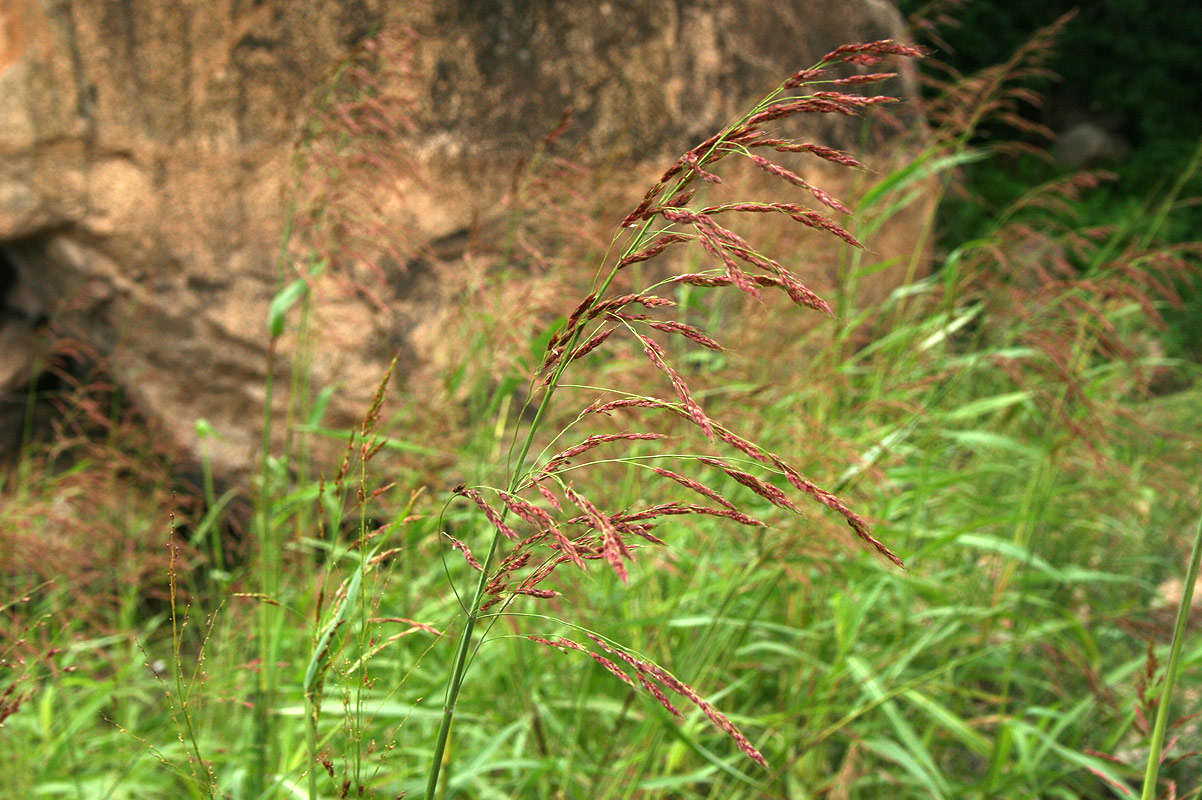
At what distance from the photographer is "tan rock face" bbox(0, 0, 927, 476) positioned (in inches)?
122

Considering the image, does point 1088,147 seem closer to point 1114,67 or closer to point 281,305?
point 1114,67

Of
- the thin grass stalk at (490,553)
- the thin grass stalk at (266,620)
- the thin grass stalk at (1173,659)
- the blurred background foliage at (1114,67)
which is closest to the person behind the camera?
the thin grass stalk at (490,553)

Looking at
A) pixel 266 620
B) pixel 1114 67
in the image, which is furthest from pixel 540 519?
pixel 1114 67

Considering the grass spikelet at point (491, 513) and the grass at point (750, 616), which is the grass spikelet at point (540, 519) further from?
the grass at point (750, 616)

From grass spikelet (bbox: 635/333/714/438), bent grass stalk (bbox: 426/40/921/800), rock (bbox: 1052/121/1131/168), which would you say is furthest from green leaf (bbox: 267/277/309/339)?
rock (bbox: 1052/121/1131/168)

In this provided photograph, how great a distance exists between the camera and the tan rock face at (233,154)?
3.09 m

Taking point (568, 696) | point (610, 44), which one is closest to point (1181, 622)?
point (568, 696)

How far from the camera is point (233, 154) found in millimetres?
3162

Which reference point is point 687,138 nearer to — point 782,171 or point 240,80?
point 240,80

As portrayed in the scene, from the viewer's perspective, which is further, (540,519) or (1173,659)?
(1173,659)

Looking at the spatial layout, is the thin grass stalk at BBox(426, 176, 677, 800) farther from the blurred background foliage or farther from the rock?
the rock

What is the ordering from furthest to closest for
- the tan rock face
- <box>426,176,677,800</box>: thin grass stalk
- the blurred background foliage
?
the blurred background foliage
the tan rock face
<box>426,176,677,800</box>: thin grass stalk

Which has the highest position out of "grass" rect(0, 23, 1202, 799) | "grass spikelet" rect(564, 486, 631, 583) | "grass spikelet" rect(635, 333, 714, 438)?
"grass spikelet" rect(635, 333, 714, 438)

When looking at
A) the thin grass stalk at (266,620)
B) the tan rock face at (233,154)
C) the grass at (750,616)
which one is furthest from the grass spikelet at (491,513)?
the tan rock face at (233,154)
